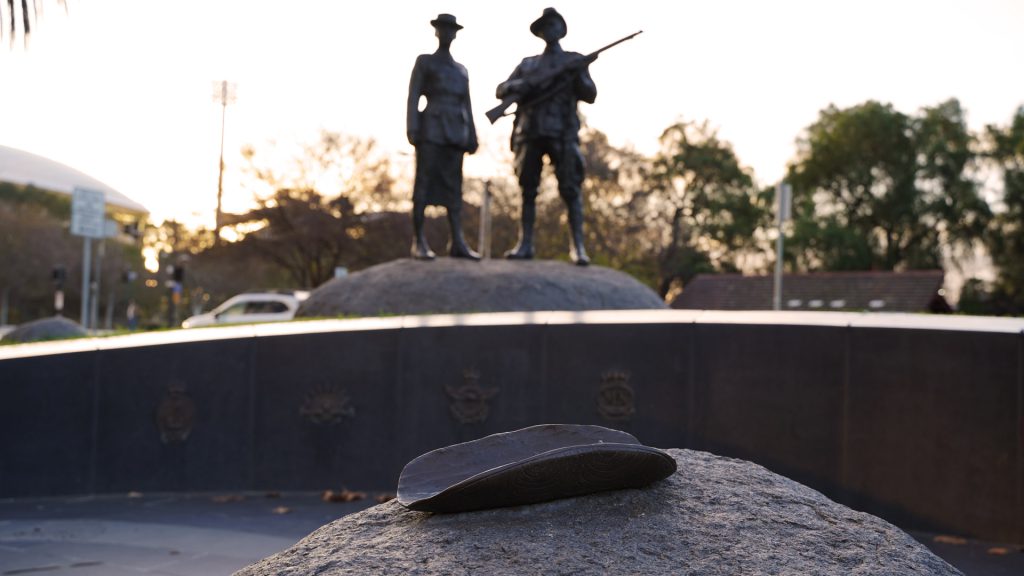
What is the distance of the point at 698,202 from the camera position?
120ft

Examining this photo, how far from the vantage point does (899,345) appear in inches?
206

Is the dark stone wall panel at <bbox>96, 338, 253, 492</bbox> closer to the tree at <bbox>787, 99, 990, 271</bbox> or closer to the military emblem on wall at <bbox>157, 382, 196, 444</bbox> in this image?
the military emblem on wall at <bbox>157, 382, 196, 444</bbox>

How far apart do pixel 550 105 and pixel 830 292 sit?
22154 mm

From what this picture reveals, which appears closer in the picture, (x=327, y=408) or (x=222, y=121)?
(x=327, y=408)

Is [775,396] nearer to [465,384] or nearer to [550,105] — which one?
[465,384]

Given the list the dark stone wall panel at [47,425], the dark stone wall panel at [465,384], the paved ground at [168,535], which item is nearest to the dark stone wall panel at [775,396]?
the paved ground at [168,535]

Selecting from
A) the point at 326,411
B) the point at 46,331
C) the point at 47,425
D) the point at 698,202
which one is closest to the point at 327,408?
the point at 326,411

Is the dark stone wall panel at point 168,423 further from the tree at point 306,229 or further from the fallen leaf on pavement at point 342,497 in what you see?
the tree at point 306,229

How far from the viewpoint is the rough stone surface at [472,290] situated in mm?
9703

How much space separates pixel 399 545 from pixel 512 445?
1.60 ft

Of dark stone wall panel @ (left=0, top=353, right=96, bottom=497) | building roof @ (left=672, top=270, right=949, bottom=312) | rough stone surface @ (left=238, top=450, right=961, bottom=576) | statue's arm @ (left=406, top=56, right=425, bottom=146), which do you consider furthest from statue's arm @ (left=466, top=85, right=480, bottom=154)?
building roof @ (left=672, top=270, right=949, bottom=312)

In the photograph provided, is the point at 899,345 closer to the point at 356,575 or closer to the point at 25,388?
the point at 356,575

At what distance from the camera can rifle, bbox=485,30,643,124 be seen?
373 inches

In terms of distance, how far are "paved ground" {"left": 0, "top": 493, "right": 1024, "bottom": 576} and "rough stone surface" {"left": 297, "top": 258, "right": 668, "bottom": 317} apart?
12.8ft
